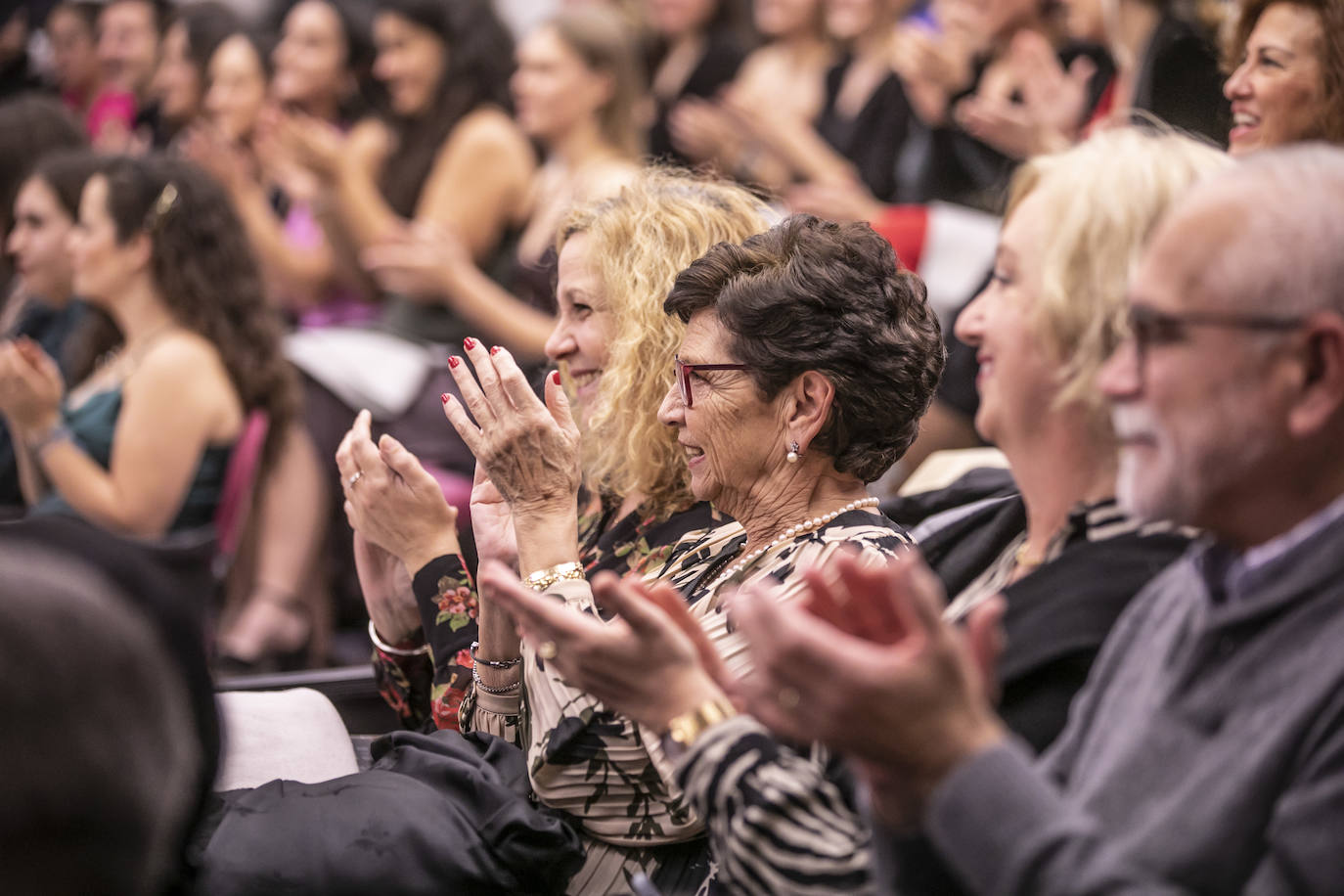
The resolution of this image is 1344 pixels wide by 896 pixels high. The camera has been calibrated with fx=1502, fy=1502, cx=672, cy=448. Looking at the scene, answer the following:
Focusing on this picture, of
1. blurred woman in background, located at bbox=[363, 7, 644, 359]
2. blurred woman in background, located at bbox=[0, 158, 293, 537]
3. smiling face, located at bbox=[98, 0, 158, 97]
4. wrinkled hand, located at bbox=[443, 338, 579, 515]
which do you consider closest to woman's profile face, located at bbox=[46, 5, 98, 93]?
smiling face, located at bbox=[98, 0, 158, 97]

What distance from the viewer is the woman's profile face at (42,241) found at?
3.88 m

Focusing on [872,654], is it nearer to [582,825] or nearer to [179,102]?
[582,825]

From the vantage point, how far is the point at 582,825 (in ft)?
5.57

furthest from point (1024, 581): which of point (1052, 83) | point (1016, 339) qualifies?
point (1052, 83)

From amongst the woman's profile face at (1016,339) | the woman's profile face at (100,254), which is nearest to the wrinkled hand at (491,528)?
the woman's profile face at (1016,339)

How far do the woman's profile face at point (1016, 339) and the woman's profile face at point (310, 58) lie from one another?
4488 mm

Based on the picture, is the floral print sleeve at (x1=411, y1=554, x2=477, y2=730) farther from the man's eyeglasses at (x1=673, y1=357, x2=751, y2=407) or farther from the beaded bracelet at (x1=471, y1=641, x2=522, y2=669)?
the man's eyeglasses at (x1=673, y1=357, x2=751, y2=407)

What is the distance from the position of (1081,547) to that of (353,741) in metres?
1.21

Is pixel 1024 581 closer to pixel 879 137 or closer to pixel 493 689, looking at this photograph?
pixel 493 689

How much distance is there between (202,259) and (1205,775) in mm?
3135

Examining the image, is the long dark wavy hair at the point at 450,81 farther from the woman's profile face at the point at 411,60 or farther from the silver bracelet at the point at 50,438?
the silver bracelet at the point at 50,438

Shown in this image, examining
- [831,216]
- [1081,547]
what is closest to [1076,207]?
[1081,547]

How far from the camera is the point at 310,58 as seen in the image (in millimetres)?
5512

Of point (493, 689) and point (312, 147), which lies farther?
point (312, 147)
